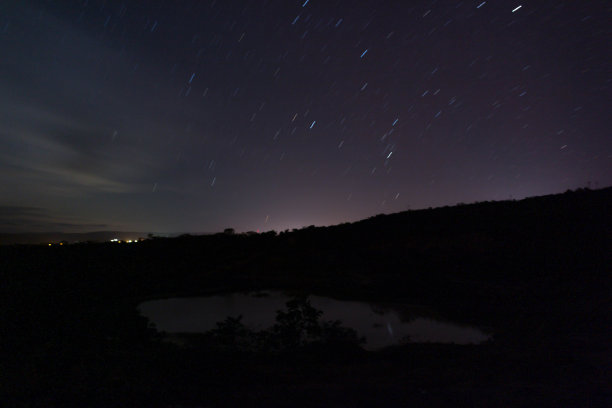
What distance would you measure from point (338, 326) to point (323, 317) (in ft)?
3.99

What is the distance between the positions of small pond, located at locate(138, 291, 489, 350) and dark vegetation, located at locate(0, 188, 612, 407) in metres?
0.76

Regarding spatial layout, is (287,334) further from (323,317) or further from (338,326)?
(323,317)

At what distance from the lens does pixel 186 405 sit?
5.37 metres

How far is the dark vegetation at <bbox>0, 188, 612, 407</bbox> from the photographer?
5891 millimetres

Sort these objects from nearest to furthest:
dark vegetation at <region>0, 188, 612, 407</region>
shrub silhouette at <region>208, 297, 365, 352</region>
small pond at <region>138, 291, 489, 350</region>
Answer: dark vegetation at <region>0, 188, 612, 407</region>
shrub silhouette at <region>208, 297, 365, 352</region>
small pond at <region>138, 291, 489, 350</region>

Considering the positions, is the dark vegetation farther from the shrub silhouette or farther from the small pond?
the small pond

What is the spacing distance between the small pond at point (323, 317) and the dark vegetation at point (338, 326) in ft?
2.49

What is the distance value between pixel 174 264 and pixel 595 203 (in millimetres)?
32369

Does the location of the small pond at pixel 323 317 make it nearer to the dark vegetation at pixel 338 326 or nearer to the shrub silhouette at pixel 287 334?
the shrub silhouette at pixel 287 334

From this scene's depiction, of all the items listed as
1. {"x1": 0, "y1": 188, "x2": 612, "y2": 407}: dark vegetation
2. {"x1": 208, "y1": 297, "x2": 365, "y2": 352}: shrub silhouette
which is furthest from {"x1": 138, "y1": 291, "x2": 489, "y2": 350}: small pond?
{"x1": 0, "y1": 188, "x2": 612, "y2": 407}: dark vegetation

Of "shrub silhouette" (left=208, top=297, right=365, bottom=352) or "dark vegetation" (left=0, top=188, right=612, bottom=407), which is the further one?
"shrub silhouette" (left=208, top=297, right=365, bottom=352)

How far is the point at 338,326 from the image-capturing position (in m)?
11.4

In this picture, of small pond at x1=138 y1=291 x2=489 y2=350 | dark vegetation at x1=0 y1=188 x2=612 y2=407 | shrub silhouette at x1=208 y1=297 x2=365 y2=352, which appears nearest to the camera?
dark vegetation at x1=0 y1=188 x2=612 y2=407

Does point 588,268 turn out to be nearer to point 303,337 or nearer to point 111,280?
point 303,337
